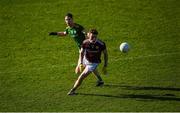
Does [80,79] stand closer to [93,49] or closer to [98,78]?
[98,78]

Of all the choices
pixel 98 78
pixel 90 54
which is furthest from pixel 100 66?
pixel 90 54

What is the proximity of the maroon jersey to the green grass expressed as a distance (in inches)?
49.6

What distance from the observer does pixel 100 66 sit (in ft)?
57.4

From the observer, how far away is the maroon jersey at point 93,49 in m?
15.1

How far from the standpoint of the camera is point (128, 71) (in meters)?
17.0

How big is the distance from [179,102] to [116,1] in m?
9.64

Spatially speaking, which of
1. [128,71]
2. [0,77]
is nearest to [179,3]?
[128,71]

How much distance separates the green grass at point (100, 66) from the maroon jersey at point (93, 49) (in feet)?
4.13

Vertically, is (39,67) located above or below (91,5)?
below

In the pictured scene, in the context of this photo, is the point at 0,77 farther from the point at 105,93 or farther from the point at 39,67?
the point at 105,93

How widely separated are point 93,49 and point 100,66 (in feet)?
7.96

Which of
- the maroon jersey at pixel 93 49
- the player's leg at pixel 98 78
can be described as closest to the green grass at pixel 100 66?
the player's leg at pixel 98 78

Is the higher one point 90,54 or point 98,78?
point 90,54

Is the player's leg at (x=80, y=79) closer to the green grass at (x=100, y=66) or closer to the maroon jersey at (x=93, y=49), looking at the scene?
the green grass at (x=100, y=66)
